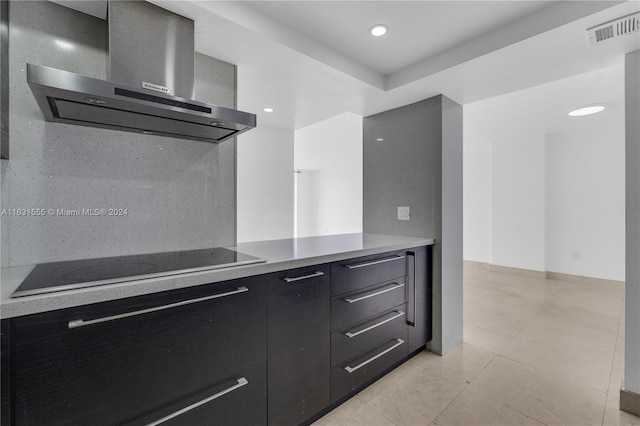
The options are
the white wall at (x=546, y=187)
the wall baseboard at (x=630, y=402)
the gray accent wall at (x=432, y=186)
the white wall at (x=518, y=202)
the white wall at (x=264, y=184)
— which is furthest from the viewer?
the white wall at (x=518, y=202)

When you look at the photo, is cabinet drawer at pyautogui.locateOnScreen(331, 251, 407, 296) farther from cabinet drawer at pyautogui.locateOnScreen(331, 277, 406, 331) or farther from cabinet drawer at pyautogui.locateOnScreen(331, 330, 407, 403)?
cabinet drawer at pyautogui.locateOnScreen(331, 330, 407, 403)

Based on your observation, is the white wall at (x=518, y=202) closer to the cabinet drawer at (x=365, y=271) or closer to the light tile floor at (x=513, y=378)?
the light tile floor at (x=513, y=378)

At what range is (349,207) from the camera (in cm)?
870

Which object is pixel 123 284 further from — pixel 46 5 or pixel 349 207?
pixel 349 207

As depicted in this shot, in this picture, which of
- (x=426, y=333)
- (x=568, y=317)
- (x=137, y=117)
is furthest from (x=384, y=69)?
(x=568, y=317)

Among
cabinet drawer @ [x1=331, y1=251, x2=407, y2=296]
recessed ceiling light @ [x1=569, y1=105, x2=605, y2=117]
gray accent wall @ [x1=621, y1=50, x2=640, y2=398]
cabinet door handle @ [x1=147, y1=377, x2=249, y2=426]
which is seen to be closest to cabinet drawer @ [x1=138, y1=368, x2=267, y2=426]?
cabinet door handle @ [x1=147, y1=377, x2=249, y2=426]

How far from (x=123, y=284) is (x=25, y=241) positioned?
68cm

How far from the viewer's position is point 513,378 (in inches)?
81.2

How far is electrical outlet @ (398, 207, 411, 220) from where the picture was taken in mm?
2621

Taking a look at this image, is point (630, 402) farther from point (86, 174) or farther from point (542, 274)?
point (542, 274)

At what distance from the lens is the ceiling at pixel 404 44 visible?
1531 millimetres

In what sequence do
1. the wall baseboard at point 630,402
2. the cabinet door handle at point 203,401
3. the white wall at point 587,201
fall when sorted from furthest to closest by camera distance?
1. the white wall at point 587,201
2. the wall baseboard at point 630,402
3. the cabinet door handle at point 203,401

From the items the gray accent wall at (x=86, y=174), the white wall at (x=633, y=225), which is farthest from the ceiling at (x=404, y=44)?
the gray accent wall at (x=86, y=174)

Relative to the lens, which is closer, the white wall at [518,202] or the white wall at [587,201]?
the white wall at [587,201]
